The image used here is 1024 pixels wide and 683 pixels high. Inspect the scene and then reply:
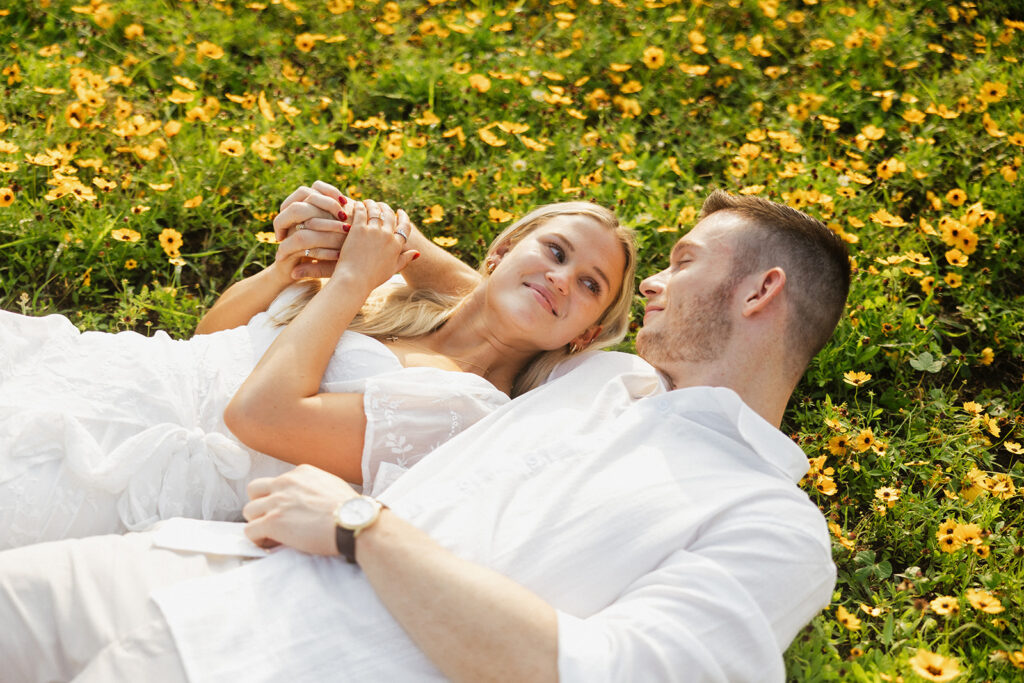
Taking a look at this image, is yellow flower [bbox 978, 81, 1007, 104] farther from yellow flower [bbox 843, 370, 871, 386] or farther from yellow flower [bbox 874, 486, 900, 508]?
yellow flower [bbox 874, 486, 900, 508]

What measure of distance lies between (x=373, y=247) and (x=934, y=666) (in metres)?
1.80

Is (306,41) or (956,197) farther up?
(306,41)

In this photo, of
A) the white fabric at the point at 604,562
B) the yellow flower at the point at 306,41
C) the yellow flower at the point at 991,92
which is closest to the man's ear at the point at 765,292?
the white fabric at the point at 604,562

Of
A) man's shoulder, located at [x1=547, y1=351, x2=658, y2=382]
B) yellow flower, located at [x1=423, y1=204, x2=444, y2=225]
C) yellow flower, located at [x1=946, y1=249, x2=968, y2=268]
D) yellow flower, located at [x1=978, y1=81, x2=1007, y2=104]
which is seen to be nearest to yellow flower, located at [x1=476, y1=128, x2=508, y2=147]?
yellow flower, located at [x1=423, y1=204, x2=444, y2=225]

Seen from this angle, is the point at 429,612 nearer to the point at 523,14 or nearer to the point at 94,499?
the point at 94,499

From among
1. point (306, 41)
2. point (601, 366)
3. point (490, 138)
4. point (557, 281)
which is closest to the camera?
point (601, 366)

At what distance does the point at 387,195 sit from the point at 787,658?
2.33 meters

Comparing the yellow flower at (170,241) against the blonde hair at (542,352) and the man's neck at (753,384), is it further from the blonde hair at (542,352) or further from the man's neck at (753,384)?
the man's neck at (753,384)

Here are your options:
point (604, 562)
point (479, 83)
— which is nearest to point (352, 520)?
point (604, 562)

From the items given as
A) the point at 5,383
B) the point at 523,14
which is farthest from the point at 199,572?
the point at 523,14

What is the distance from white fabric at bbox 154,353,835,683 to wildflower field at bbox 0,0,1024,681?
59cm

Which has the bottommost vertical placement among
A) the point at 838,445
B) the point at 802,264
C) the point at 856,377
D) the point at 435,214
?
the point at 838,445

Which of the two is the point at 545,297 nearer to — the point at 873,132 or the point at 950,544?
the point at 950,544

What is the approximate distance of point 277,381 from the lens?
240 centimetres
